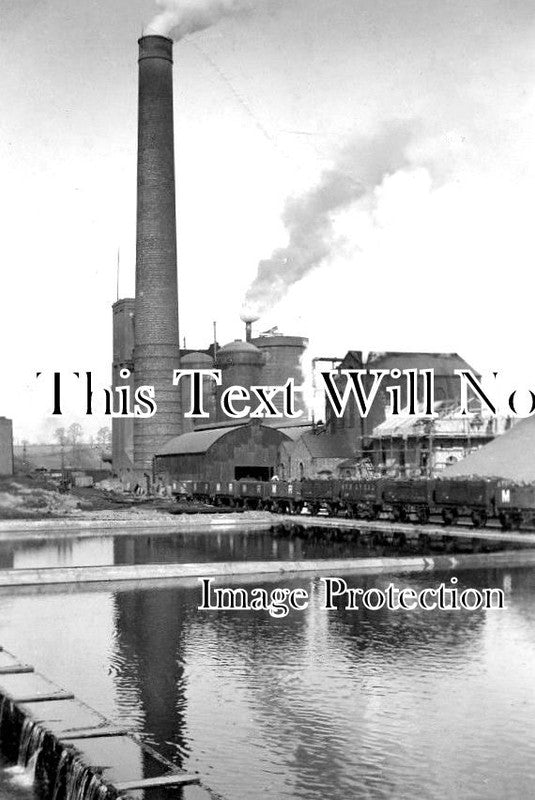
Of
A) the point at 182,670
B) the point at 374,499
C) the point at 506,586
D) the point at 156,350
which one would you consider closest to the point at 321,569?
the point at 506,586

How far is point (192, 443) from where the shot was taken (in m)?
64.9

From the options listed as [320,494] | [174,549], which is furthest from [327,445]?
[174,549]

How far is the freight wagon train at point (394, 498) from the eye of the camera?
34.6 m

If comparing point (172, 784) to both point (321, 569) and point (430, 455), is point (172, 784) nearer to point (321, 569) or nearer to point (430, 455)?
point (321, 569)

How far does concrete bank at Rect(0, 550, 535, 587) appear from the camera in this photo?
875 inches

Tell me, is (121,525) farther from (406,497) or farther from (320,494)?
(406,497)

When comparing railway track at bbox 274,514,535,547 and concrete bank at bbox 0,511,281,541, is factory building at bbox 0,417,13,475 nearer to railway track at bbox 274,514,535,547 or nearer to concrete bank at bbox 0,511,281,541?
concrete bank at bbox 0,511,281,541

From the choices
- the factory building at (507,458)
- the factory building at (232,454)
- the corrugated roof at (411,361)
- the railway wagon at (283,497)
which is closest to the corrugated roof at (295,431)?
the factory building at (232,454)

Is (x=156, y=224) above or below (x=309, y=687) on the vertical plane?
above

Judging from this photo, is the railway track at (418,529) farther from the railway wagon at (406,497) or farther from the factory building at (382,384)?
the factory building at (382,384)

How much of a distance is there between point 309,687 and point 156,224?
54703 millimetres

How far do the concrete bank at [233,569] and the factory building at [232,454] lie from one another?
37.5 meters

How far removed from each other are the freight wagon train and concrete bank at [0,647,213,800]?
24.7 meters

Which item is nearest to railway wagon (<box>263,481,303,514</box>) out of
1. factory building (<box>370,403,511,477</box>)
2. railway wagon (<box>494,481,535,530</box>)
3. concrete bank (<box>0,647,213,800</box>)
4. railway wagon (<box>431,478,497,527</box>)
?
factory building (<box>370,403,511,477</box>)
